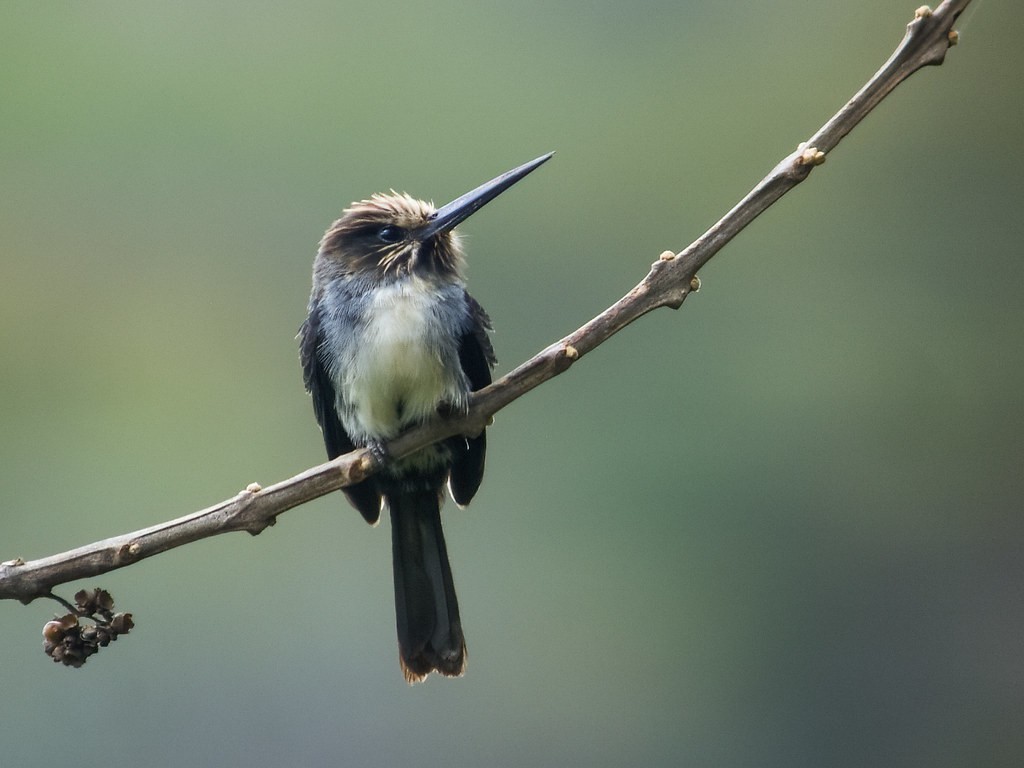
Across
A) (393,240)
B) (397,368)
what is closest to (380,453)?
(397,368)

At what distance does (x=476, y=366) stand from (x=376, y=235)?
32 cm

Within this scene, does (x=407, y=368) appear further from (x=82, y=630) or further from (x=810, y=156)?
(x=810, y=156)

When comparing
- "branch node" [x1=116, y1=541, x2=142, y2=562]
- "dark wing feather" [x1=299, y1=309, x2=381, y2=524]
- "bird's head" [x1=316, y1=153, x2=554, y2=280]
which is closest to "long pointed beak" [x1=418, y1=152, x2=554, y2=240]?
"bird's head" [x1=316, y1=153, x2=554, y2=280]

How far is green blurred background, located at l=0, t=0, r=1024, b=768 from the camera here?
3.09 m

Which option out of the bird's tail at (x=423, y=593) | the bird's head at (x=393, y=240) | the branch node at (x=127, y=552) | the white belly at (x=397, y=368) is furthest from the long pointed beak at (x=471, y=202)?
the branch node at (x=127, y=552)

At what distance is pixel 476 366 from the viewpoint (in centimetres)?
226

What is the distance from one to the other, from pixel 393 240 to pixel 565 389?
137 cm

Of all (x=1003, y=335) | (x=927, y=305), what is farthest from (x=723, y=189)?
(x=1003, y=335)

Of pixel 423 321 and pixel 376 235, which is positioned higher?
pixel 376 235

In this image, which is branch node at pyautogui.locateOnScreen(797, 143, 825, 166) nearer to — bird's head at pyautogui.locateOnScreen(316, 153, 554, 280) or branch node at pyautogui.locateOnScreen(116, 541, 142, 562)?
bird's head at pyautogui.locateOnScreen(316, 153, 554, 280)

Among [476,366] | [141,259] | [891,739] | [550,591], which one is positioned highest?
[141,259]

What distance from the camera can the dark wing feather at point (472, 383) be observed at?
87.9 inches

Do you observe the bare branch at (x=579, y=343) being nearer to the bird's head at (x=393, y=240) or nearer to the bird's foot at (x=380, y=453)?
the bird's foot at (x=380, y=453)

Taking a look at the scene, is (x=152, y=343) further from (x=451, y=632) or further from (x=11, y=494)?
(x=451, y=632)
